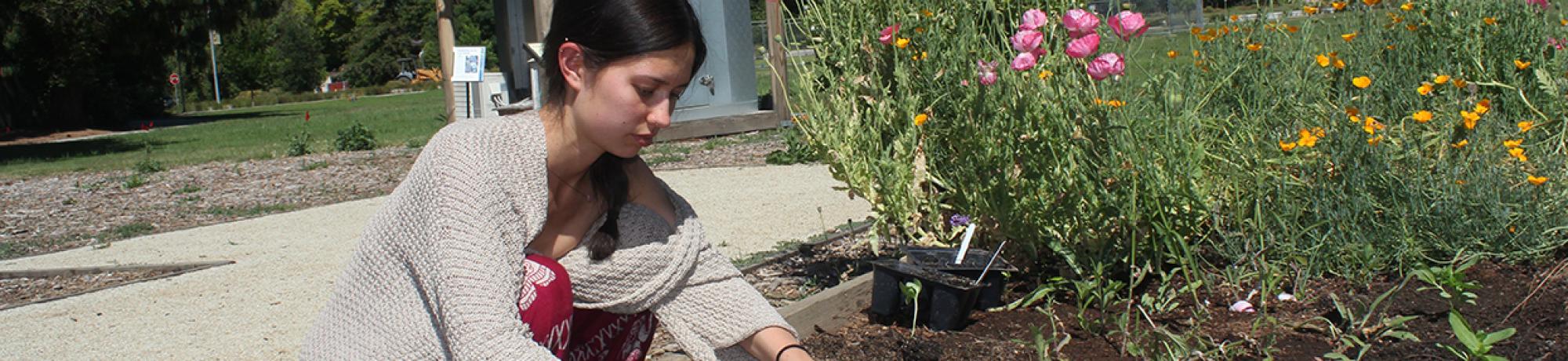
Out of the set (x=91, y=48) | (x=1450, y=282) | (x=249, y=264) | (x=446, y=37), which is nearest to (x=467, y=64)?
(x=446, y=37)

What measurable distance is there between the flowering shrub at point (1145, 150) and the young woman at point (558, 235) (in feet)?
3.40

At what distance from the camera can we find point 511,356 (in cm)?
163

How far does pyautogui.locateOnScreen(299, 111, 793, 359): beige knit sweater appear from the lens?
1.65 meters

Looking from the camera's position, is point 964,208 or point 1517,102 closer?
point 964,208

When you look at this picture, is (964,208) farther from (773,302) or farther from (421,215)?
(421,215)

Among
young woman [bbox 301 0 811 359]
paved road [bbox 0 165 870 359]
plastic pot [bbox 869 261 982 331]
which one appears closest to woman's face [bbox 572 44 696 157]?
young woman [bbox 301 0 811 359]

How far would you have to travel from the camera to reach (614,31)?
1.69 metres

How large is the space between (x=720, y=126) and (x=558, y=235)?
9777 millimetres

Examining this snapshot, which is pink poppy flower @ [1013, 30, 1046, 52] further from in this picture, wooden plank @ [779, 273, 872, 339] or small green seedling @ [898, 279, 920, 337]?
wooden plank @ [779, 273, 872, 339]

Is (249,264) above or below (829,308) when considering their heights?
below

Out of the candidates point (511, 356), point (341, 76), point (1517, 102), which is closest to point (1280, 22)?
point (1517, 102)

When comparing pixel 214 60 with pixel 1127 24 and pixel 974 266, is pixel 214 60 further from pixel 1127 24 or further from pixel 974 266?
pixel 1127 24

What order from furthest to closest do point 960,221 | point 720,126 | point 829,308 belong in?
point 720,126, point 960,221, point 829,308

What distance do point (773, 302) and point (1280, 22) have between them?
1.79 metres
